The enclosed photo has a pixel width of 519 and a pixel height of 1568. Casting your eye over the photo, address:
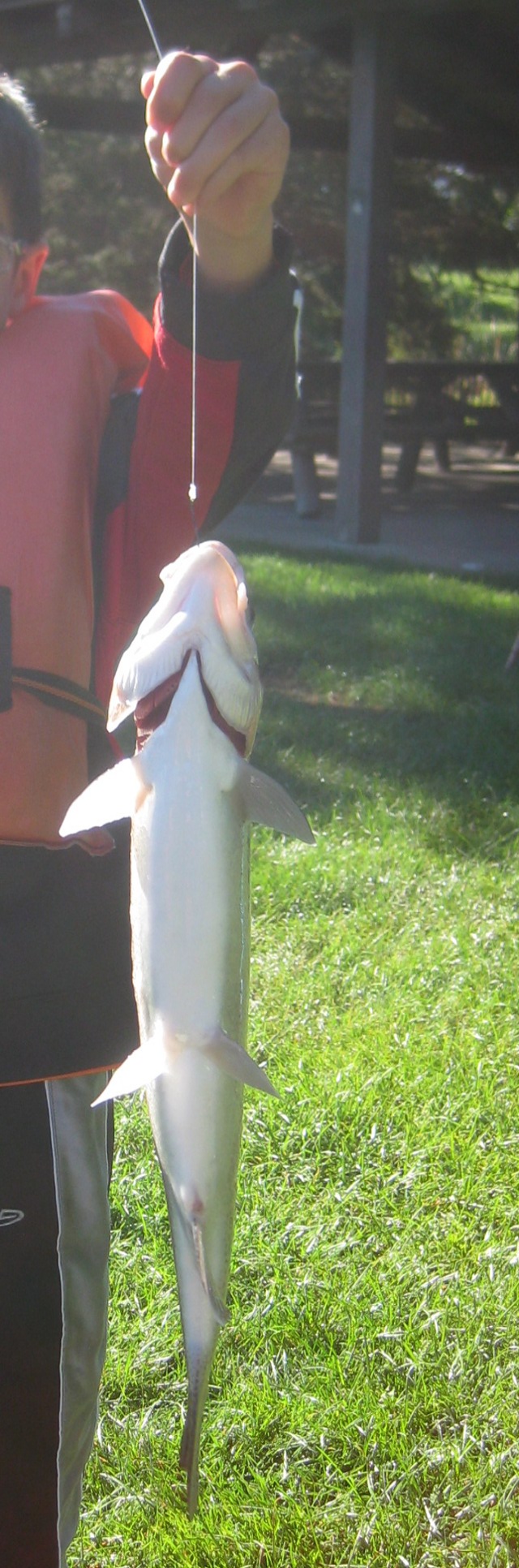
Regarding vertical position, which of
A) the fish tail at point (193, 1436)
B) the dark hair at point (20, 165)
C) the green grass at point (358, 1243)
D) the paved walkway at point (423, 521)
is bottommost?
the paved walkway at point (423, 521)

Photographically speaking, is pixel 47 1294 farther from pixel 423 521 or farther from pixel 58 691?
pixel 423 521

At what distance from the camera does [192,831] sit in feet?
3.43

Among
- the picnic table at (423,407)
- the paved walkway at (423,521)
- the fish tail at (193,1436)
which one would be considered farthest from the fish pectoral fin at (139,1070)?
the picnic table at (423,407)

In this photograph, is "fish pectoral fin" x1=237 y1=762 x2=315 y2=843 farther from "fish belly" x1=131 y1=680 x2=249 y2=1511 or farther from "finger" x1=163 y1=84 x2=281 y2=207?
"finger" x1=163 y1=84 x2=281 y2=207

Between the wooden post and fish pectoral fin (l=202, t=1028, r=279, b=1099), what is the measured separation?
29.0 ft

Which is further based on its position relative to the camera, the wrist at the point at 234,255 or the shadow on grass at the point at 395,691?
the shadow on grass at the point at 395,691

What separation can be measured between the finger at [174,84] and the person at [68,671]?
0.45 ft

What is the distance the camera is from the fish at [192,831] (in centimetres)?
103

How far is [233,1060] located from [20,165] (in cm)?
118

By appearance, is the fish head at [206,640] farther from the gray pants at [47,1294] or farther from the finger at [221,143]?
the gray pants at [47,1294]

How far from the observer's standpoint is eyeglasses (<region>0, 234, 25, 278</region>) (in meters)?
1.70

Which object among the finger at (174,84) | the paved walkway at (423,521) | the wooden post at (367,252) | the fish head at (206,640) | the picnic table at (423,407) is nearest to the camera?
the fish head at (206,640)

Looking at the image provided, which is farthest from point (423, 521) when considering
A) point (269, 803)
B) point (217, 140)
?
point (269, 803)

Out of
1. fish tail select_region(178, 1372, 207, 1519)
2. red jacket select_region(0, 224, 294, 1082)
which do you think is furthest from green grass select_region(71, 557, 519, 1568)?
fish tail select_region(178, 1372, 207, 1519)
